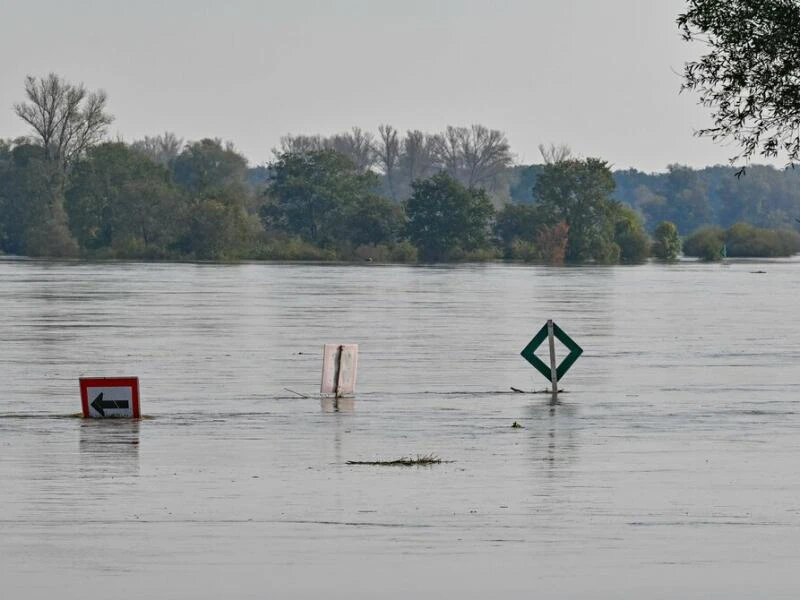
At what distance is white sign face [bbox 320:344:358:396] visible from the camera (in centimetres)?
2439

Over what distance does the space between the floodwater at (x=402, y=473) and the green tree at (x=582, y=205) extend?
111705 mm

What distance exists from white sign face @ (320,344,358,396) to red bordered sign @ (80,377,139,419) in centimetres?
357

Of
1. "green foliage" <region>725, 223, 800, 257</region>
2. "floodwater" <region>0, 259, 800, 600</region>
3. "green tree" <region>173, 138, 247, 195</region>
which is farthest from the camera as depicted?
"green tree" <region>173, 138, 247, 195</region>

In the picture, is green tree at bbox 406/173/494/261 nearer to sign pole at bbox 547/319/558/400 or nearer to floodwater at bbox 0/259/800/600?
floodwater at bbox 0/259/800/600

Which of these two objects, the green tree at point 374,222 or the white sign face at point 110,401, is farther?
the green tree at point 374,222

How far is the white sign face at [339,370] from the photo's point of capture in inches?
960

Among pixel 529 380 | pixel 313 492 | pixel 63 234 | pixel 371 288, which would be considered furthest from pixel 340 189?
pixel 313 492

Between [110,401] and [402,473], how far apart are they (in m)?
6.17

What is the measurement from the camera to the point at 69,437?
19.3m

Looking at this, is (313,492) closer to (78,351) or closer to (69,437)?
(69,437)

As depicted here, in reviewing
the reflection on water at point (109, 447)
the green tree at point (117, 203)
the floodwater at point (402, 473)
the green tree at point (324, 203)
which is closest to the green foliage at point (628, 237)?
the green tree at point (324, 203)

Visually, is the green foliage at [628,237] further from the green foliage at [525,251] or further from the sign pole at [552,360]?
the sign pole at [552,360]

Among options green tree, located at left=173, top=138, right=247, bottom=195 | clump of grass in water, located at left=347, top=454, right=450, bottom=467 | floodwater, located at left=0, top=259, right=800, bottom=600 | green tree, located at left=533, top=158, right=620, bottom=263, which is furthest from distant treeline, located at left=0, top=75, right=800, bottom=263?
clump of grass in water, located at left=347, top=454, right=450, bottom=467

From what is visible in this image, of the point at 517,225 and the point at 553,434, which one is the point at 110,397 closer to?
the point at 553,434
